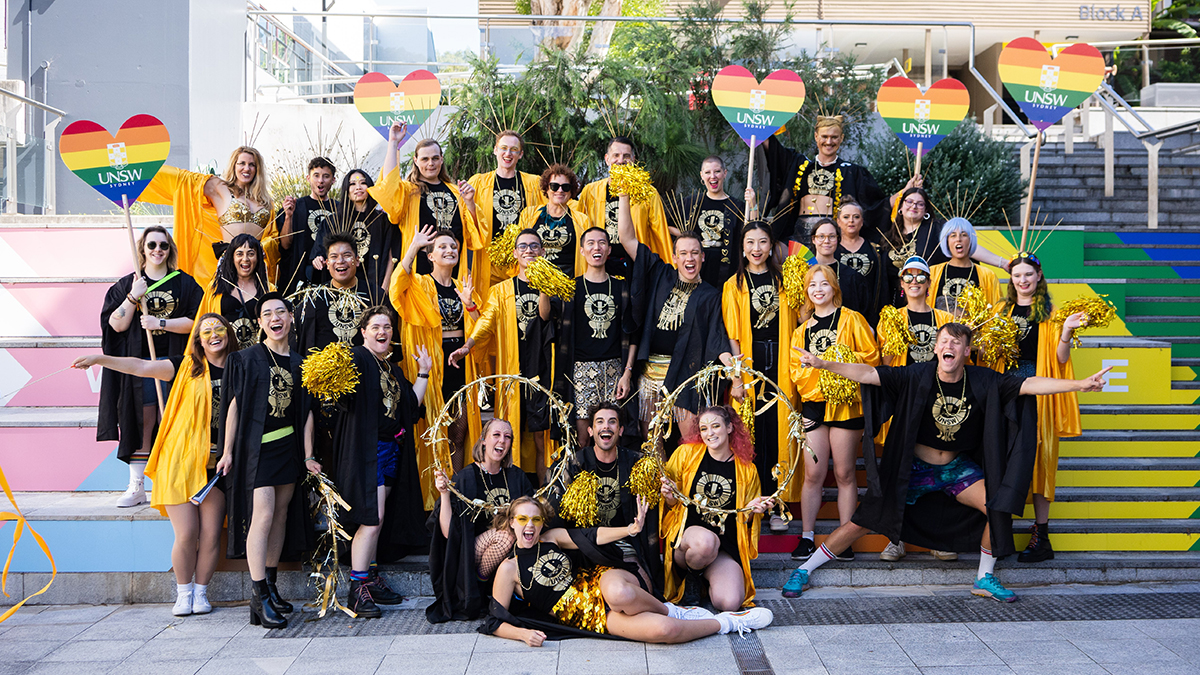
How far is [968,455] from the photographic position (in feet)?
18.1

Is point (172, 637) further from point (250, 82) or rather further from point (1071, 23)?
point (1071, 23)

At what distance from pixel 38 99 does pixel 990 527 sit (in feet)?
34.8

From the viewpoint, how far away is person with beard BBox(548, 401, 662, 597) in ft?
16.2

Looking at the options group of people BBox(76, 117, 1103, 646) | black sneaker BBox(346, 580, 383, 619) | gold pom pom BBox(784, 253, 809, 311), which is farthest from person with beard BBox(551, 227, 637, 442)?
black sneaker BBox(346, 580, 383, 619)

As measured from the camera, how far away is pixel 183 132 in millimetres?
10336

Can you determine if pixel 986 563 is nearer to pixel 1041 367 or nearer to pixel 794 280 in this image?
pixel 1041 367

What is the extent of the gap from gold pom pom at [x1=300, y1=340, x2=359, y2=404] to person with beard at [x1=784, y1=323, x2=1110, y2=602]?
8.40 feet

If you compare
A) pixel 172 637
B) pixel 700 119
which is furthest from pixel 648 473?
pixel 700 119

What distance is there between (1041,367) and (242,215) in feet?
17.7

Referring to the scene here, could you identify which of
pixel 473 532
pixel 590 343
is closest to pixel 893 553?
pixel 590 343

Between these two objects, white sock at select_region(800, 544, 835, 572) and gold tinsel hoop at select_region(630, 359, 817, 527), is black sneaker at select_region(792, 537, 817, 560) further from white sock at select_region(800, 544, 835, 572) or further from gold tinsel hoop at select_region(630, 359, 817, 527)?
gold tinsel hoop at select_region(630, 359, 817, 527)

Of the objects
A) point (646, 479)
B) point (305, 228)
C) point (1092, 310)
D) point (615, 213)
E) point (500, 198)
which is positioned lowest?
point (646, 479)

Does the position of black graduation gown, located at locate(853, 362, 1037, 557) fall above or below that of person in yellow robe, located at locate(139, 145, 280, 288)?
below

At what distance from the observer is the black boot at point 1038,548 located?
5.69 meters
